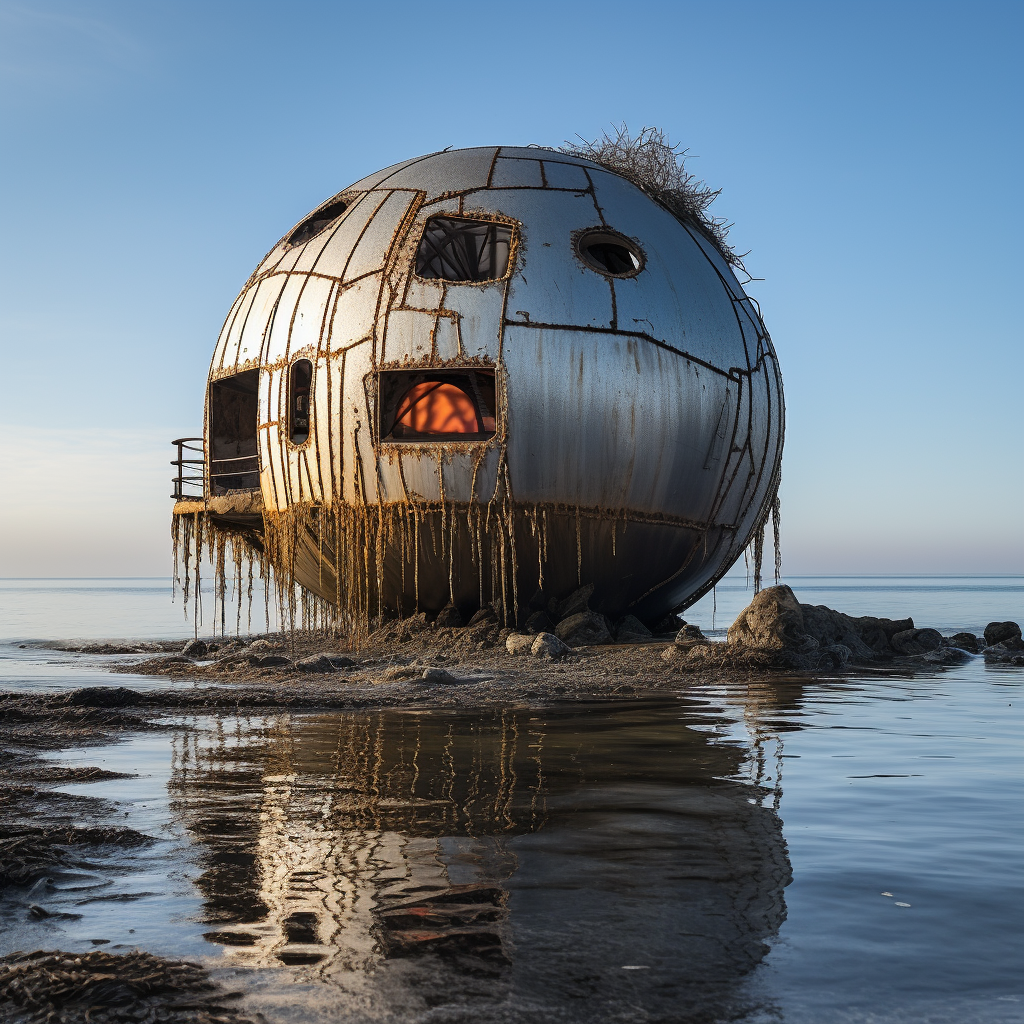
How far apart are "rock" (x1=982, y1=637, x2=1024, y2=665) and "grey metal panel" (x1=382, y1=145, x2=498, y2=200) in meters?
8.22

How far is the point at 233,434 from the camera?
1507 cm

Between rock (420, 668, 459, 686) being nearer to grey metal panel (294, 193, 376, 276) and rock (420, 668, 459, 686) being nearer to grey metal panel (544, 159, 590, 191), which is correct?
grey metal panel (294, 193, 376, 276)

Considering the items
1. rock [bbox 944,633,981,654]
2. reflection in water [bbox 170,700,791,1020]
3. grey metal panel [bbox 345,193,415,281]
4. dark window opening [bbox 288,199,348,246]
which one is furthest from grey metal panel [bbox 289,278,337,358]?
rock [bbox 944,633,981,654]

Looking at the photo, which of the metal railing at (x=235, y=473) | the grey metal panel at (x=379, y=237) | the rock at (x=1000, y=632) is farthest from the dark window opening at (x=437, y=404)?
the rock at (x=1000, y=632)

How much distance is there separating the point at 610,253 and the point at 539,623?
15.1ft

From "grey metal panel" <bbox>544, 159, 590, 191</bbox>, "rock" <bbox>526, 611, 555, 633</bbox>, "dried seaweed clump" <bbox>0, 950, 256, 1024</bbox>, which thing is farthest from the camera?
"grey metal panel" <bbox>544, 159, 590, 191</bbox>

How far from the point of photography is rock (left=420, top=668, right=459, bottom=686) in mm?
9508

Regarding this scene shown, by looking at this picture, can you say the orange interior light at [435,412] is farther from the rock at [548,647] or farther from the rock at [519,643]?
the rock at [548,647]

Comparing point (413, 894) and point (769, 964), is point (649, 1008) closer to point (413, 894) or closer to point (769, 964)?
point (769, 964)

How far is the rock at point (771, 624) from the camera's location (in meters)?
11.4

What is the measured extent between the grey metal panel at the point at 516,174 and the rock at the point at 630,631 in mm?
5473

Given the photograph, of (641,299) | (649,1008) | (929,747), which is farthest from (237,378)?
(649,1008)

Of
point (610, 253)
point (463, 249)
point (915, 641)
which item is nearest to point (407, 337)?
point (610, 253)

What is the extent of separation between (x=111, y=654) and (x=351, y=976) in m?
13.2
